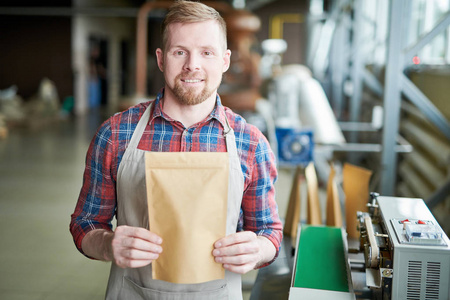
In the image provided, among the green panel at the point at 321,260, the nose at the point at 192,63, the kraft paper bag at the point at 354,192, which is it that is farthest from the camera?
the kraft paper bag at the point at 354,192

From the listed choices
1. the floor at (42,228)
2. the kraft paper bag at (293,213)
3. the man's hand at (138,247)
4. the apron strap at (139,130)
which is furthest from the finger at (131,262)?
the floor at (42,228)

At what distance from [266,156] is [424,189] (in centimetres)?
427

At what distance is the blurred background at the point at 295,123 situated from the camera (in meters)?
3.60

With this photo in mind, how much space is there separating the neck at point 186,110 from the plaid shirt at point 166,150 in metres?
0.02

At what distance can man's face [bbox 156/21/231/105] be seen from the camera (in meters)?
1.31

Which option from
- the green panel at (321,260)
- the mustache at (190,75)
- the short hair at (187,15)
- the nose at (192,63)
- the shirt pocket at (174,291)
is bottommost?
the green panel at (321,260)

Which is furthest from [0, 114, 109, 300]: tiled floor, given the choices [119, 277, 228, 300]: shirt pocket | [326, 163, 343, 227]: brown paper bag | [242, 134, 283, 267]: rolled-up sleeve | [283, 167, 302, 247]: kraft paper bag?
[242, 134, 283, 267]: rolled-up sleeve

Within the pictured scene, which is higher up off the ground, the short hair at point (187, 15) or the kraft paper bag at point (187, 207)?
the short hair at point (187, 15)

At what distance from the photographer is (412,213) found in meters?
1.54

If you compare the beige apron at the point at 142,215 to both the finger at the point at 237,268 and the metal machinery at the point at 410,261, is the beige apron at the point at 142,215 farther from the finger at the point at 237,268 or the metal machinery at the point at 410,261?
the metal machinery at the point at 410,261

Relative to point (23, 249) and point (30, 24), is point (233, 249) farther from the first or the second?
point (30, 24)

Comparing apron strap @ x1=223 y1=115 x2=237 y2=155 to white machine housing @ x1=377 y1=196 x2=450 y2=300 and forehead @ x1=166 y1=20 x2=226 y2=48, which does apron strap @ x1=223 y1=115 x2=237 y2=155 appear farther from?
white machine housing @ x1=377 y1=196 x2=450 y2=300

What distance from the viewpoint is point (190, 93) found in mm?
1344

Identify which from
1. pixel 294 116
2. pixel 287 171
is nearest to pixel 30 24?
pixel 287 171
